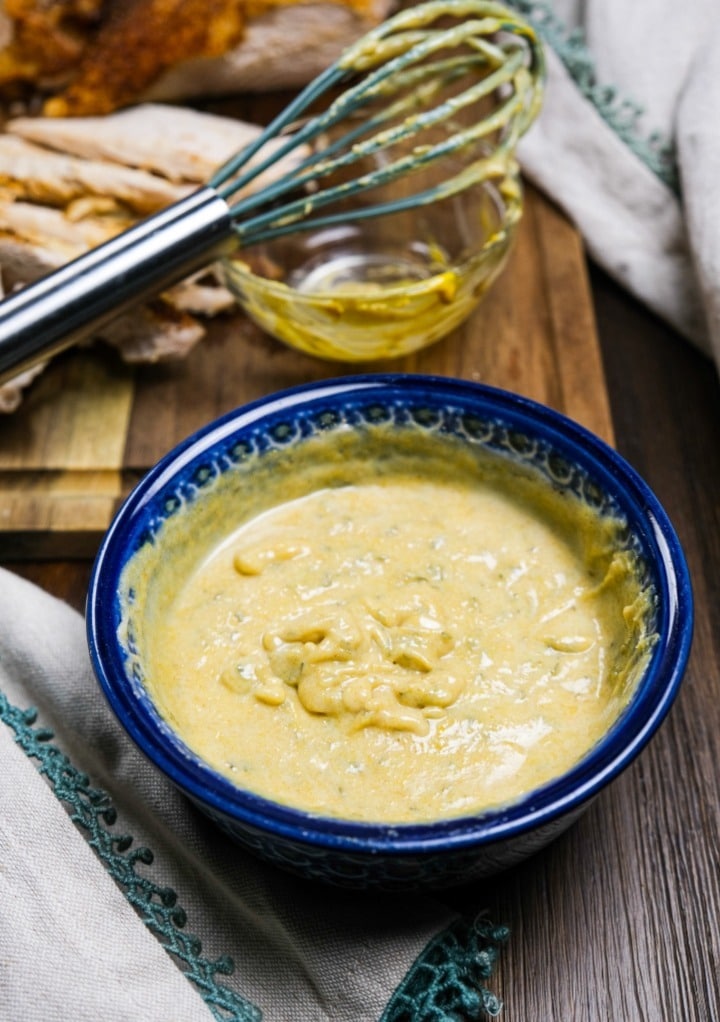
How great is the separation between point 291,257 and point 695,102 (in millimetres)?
706

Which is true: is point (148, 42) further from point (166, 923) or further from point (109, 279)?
point (166, 923)

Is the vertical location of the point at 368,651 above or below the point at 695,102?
below

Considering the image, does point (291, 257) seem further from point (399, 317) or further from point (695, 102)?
point (695, 102)

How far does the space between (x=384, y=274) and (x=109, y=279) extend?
1.84ft


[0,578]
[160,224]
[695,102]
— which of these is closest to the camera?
[0,578]

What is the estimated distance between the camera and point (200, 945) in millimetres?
1262

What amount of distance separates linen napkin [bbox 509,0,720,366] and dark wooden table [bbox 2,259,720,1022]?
0.55 metres

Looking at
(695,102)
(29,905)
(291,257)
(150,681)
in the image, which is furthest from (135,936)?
(695,102)

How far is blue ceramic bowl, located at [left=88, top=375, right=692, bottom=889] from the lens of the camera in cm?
111

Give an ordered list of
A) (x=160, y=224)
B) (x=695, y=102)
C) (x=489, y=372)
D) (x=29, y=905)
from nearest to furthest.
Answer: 1. (x=29, y=905)
2. (x=160, y=224)
3. (x=489, y=372)
4. (x=695, y=102)

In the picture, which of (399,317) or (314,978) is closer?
(314,978)

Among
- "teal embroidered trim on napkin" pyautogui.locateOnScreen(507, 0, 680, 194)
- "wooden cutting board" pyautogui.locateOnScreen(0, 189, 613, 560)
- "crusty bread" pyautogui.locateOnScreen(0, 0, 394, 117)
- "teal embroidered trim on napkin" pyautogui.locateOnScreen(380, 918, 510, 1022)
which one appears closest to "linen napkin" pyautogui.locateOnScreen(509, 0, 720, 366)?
"teal embroidered trim on napkin" pyautogui.locateOnScreen(507, 0, 680, 194)

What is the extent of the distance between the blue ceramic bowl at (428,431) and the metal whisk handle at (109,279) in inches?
10.3

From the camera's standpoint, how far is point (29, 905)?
46.8 inches
